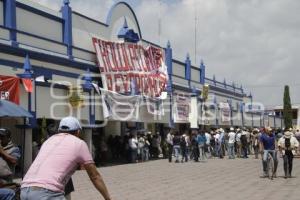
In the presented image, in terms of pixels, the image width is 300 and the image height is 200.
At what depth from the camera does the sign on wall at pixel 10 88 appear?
17188 millimetres

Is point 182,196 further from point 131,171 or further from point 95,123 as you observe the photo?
point 95,123

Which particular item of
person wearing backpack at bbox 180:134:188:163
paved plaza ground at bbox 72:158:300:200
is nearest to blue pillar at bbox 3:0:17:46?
paved plaza ground at bbox 72:158:300:200

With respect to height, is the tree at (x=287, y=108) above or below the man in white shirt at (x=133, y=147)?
above

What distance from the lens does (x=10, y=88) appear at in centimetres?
1756

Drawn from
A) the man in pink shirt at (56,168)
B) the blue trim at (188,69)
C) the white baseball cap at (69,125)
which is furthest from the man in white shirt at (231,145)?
the man in pink shirt at (56,168)

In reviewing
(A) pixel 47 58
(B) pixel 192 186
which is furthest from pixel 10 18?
(B) pixel 192 186

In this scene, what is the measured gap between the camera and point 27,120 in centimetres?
1881

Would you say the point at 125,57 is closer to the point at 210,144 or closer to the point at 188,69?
the point at 210,144

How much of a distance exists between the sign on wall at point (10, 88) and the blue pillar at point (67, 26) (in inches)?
227

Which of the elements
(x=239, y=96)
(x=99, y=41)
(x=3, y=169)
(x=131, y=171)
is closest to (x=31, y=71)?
(x=131, y=171)

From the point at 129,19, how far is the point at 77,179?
14302mm

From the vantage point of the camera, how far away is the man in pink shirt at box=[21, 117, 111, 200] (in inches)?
200

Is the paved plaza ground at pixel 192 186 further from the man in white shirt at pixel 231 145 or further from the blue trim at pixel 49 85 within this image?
the man in white shirt at pixel 231 145

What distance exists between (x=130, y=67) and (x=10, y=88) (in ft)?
34.4
